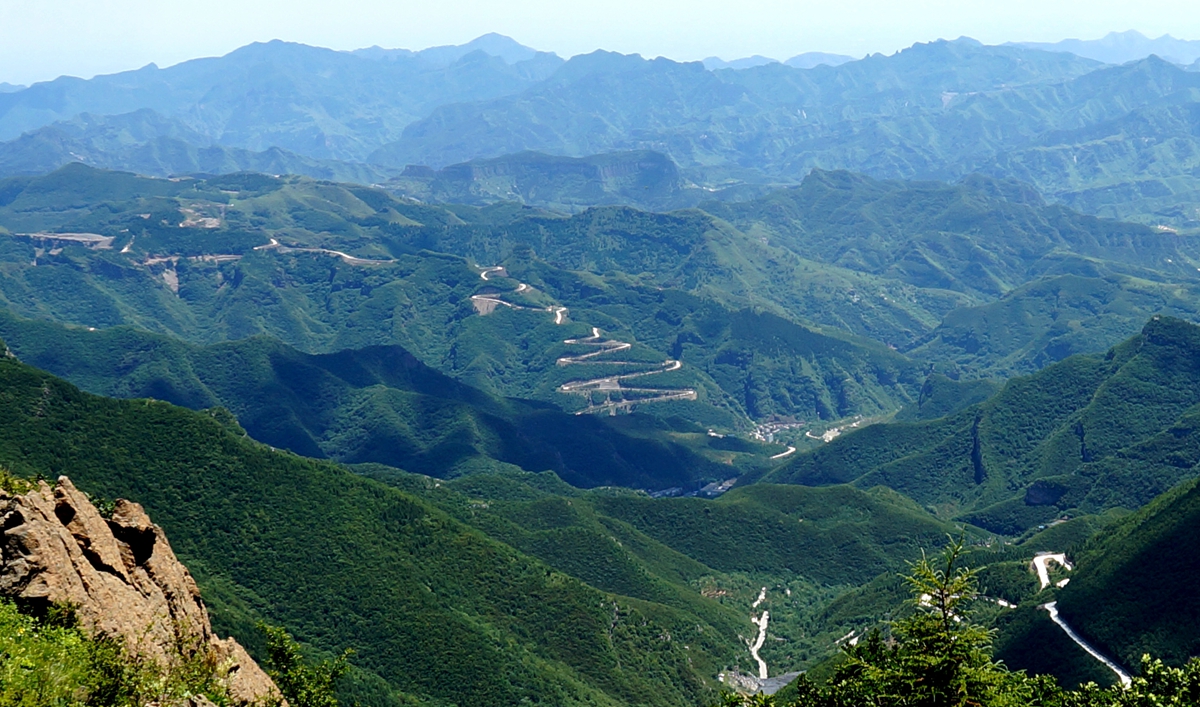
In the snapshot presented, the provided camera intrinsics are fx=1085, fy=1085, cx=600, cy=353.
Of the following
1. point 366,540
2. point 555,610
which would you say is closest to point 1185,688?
point 555,610

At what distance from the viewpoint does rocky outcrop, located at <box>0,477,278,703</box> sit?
48.9 meters

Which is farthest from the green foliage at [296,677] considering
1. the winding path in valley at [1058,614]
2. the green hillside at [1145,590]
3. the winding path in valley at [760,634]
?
the winding path in valley at [760,634]

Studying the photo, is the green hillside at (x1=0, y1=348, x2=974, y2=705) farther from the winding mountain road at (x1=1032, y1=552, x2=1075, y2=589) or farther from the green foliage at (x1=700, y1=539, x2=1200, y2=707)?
the green foliage at (x1=700, y1=539, x2=1200, y2=707)

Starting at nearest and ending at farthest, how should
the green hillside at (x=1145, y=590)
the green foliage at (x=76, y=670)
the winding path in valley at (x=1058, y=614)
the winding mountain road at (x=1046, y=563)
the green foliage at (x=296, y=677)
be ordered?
the green foliage at (x=76, y=670), the green foliage at (x=296, y=677), the winding path in valley at (x=1058, y=614), the green hillside at (x=1145, y=590), the winding mountain road at (x=1046, y=563)

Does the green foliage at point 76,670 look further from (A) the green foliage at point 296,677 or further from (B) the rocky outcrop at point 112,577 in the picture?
(A) the green foliage at point 296,677

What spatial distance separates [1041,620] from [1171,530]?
22.8 meters

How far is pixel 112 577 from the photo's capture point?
55344 millimetres

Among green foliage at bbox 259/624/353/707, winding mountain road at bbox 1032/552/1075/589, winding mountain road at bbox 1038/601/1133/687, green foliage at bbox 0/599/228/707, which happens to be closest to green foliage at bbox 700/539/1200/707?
green foliage at bbox 0/599/228/707

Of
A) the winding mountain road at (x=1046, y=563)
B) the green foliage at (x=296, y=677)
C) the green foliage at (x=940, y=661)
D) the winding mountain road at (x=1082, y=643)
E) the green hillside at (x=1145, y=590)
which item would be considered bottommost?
the winding mountain road at (x=1046, y=563)

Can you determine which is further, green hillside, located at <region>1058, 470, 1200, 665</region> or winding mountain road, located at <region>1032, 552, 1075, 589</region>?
winding mountain road, located at <region>1032, 552, 1075, 589</region>

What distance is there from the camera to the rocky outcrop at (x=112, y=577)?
48.9 metres

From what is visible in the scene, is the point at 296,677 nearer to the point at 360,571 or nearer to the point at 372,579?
the point at 372,579

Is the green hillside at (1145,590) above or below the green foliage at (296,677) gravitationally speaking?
below

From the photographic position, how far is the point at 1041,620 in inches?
5241
